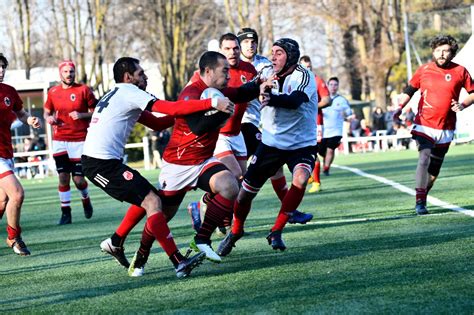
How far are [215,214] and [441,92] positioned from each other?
4.73m

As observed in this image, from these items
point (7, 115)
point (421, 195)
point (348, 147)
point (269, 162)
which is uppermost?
point (7, 115)

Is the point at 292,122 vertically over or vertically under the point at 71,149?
over

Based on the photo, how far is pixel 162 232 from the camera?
337 inches

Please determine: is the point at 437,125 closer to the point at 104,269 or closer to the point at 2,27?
the point at 104,269

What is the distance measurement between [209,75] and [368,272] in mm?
2179

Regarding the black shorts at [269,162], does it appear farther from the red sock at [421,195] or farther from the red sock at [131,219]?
the red sock at [421,195]

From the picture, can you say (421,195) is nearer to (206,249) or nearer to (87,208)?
(206,249)

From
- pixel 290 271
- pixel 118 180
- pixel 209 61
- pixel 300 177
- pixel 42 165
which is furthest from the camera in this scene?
pixel 42 165

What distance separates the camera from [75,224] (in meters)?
15.5

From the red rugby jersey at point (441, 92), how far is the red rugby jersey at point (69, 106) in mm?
5060

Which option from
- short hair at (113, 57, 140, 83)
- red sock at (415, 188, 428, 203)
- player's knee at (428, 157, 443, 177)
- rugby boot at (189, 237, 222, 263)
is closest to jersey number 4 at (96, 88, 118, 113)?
short hair at (113, 57, 140, 83)

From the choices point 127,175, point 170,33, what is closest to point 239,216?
point 127,175

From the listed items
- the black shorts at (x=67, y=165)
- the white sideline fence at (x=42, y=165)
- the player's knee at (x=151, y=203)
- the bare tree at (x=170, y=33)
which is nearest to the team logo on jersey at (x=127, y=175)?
the player's knee at (x=151, y=203)

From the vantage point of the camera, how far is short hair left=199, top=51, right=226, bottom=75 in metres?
8.88
